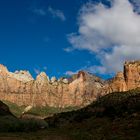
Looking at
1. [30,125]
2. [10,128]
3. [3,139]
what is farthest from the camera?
[30,125]

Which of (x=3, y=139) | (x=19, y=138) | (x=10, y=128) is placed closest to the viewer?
(x=3, y=139)

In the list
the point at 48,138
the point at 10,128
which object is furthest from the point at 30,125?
the point at 48,138

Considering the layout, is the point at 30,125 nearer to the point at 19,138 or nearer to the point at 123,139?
the point at 19,138

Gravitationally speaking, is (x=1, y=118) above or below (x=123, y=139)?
above

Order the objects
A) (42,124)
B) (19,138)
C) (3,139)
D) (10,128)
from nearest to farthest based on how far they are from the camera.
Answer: (3,139) < (19,138) < (10,128) < (42,124)

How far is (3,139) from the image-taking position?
223ft

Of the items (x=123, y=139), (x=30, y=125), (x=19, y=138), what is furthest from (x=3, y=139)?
(x=30, y=125)

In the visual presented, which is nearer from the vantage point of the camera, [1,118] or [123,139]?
[123,139]

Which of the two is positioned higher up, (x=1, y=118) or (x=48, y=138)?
(x=1, y=118)

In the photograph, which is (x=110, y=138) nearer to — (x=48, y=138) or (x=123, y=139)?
(x=123, y=139)

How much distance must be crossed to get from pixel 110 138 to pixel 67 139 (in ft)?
30.7

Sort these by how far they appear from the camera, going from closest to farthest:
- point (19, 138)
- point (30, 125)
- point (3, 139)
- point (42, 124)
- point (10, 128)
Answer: point (3, 139), point (19, 138), point (10, 128), point (30, 125), point (42, 124)

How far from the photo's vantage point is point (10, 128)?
98.0 metres

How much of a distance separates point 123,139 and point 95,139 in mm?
5149
